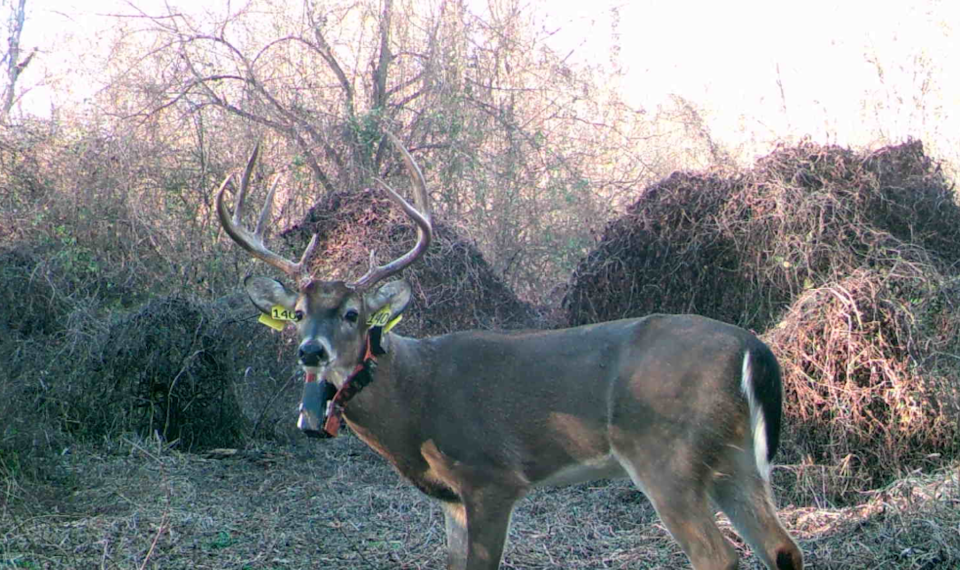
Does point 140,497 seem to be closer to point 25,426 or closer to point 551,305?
point 25,426

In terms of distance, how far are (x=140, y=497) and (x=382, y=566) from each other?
7.16 ft

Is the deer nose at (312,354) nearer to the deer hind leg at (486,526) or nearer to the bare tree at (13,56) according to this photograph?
the deer hind leg at (486,526)

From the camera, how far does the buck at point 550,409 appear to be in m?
5.20

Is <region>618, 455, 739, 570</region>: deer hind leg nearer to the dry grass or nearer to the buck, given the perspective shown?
the buck

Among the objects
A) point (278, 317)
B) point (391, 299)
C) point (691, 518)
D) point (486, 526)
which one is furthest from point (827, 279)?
point (278, 317)

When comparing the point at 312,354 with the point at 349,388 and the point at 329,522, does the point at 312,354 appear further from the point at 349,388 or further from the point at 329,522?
the point at 329,522

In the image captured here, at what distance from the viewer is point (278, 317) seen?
5879 mm

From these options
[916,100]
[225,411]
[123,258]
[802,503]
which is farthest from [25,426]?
[916,100]

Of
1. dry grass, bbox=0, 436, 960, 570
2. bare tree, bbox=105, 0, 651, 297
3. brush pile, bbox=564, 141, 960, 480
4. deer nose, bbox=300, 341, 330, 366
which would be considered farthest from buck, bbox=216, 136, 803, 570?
bare tree, bbox=105, 0, 651, 297

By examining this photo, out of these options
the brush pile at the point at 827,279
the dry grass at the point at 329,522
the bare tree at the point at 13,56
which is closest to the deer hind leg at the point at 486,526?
the dry grass at the point at 329,522

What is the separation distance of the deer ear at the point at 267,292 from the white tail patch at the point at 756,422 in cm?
248

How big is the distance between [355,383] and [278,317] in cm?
62

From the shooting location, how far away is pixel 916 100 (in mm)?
18375

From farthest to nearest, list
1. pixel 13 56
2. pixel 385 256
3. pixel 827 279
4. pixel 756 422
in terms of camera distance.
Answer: pixel 13 56, pixel 385 256, pixel 827 279, pixel 756 422
